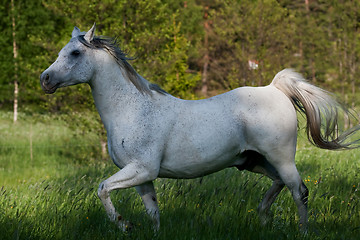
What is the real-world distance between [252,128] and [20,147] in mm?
13714

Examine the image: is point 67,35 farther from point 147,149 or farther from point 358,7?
point 358,7

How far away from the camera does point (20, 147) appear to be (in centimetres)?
1620

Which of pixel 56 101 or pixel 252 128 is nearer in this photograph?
pixel 252 128

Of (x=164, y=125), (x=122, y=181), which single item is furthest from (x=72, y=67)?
(x=122, y=181)

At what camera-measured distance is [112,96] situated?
4195mm

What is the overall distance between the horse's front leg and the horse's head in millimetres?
974

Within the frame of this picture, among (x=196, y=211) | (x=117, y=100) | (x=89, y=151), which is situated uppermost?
(x=117, y=100)

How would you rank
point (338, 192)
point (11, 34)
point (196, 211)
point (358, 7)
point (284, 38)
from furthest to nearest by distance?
point (11, 34) → point (358, 7) → point (284, 38) → point (338, 192) → point (196, 211)

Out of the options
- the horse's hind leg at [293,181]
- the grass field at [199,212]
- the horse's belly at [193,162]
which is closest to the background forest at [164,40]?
the grass field at [199,212]

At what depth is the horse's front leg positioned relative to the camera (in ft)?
12.8

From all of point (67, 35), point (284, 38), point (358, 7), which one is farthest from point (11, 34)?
point (358, 7)

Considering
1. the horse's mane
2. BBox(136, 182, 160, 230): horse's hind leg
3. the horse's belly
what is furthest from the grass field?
the horse's mane

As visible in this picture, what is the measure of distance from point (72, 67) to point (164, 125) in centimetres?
102

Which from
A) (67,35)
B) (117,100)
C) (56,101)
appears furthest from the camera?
(56,101)
